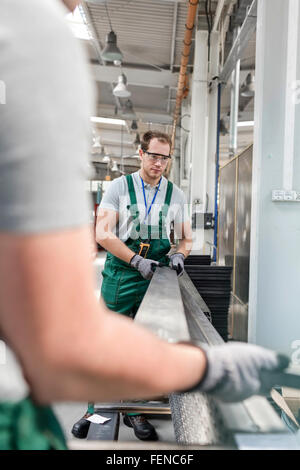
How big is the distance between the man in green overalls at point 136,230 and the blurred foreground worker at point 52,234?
4.64 feet

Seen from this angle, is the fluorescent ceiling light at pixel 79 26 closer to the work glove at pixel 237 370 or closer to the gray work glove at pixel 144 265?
the gray work glove at pixel 144 265

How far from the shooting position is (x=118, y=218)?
1977 mm

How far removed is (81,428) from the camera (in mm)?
1796

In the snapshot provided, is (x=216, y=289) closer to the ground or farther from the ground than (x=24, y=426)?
closer to the ground

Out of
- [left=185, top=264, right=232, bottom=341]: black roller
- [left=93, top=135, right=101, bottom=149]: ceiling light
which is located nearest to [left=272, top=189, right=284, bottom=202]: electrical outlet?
[left=185, top=264, right=232, bottom=341]: black roller

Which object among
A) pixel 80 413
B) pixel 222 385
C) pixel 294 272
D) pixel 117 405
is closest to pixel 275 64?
pixel 294 272

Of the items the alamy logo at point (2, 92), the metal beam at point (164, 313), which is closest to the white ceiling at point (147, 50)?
the metal beam at point (164, 313)

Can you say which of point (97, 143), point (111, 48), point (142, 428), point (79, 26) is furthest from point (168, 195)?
point (97, 143)

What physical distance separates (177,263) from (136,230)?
29 cm

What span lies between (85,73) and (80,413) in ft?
6.78

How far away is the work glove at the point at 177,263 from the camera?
1784 millimetres

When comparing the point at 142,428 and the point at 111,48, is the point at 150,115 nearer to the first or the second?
the point at 111,48

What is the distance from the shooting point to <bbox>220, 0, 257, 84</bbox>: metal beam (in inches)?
101

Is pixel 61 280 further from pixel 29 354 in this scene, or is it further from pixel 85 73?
pixel 85 73
